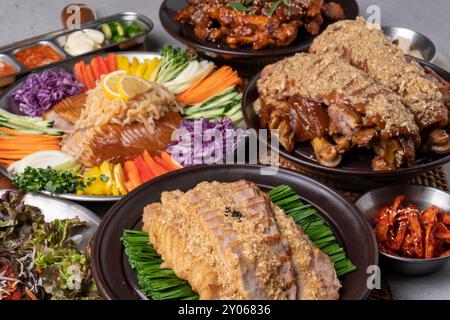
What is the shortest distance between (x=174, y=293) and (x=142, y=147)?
1728 millimetres

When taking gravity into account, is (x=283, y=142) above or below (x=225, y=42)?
below

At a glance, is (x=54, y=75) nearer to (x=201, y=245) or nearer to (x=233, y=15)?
(x=233, y=15)

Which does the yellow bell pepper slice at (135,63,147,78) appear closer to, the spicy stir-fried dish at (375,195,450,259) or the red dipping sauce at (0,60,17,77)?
the red dipping sauce at (0,60,17,77)

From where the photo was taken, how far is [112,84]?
429 cm

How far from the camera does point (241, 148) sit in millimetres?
4059

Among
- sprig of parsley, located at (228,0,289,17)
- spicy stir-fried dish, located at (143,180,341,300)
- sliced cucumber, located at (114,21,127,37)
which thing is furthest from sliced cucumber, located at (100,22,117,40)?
spicy stir-fried dish, located at (143,180,341,300)

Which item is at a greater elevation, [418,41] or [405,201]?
[418,41]

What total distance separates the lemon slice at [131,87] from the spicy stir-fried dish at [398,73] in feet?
4.16

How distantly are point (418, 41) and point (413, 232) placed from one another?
254cm

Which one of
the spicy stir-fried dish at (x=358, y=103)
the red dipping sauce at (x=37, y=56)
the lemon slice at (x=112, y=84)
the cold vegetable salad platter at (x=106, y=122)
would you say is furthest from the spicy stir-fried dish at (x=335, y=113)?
the red dipping sauce at (x=37, y=56)

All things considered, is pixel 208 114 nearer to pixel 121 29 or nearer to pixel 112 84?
pixel 112 84

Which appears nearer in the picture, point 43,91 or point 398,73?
point 398,73

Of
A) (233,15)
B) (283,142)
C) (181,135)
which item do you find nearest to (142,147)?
(181,135)

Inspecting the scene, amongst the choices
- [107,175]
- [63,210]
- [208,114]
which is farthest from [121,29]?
[63,210]
